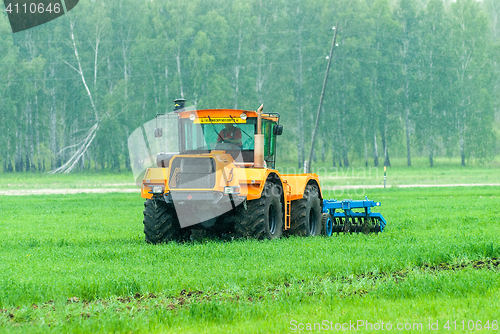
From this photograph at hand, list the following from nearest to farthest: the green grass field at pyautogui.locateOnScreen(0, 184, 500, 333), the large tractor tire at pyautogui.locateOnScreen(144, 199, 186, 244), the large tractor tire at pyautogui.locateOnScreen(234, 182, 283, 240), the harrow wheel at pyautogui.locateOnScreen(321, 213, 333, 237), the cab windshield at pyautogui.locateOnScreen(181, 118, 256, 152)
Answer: the green grass field at pyautogui.locateOnScreen(0, 184, 500, 333), the large tractor tire at pyautogui.locateOnScreen(234, 182, 283, 240), the large tractor tire at pyautogui.locateOnScreen(144, 199, 186, 244), the cab windshield at pyautogui.locateOnScreen(181, 118, 256, 152), the harrow wheel at pyautogui.locateOnScreen(321, 213, 333, 237)

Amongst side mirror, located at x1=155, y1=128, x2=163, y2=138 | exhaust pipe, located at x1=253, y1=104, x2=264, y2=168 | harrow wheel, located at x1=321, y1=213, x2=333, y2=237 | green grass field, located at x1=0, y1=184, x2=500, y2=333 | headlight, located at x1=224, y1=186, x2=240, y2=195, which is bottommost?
harrow wheel, located at x1=321, y1=213, x2=333, y2=237

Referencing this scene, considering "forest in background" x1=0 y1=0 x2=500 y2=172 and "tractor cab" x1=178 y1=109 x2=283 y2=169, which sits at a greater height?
"forest in background" x1=0 y1=0 x2=500 y2=172

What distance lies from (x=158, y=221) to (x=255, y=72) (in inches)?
2012

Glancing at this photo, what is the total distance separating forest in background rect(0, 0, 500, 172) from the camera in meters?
60.0

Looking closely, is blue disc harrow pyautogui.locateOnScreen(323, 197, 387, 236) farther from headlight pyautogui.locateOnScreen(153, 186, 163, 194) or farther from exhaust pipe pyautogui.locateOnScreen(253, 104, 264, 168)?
headlight pyautogui.locateOnScreen(153, 186, 163, 194)

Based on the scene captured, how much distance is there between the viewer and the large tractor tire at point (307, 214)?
14492 mm

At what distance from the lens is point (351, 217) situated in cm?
1584

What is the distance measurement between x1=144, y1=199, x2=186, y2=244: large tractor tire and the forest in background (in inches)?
1766

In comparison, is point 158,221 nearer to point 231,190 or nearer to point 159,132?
point 231,190

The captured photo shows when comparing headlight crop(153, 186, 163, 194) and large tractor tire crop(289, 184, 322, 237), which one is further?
large tractor tire crop(289, 184, 322, 237)

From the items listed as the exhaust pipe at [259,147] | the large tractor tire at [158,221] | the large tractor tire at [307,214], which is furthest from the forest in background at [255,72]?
the large tractor tire at [158,221]

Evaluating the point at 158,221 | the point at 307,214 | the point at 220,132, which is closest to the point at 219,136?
the point at 220,132

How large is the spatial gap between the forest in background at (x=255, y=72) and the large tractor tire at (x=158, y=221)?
147 feet

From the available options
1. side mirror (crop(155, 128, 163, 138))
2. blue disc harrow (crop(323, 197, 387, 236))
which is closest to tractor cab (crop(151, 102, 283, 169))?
side mirror (crop(155, 128, 163, 138))
